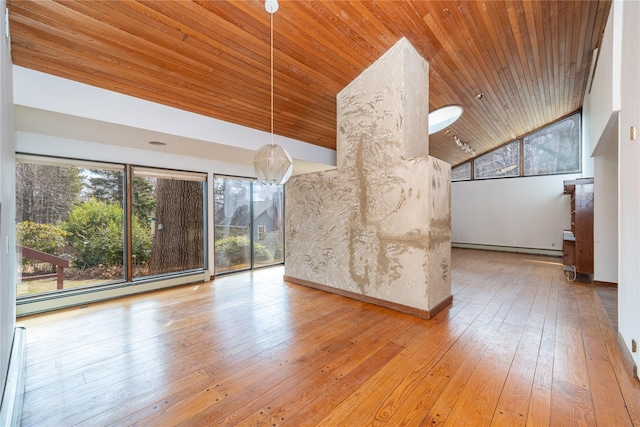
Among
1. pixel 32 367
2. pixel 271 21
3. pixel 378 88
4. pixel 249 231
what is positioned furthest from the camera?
pixel 249 231

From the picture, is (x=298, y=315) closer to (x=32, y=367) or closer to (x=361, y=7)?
(x=32, y=367)

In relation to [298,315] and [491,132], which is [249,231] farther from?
[491,132]

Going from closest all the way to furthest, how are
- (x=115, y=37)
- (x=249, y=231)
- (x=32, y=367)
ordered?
1. (x=32, y=367)
2. (x=115, y=37)
3. (x=249, y=231)

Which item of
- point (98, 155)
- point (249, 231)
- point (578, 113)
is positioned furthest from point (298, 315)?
point (578, 113)

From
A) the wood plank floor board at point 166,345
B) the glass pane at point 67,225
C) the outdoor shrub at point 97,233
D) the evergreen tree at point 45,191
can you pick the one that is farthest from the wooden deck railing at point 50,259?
the wood plank floor board at point 166,345

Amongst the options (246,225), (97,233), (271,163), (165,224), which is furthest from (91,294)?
(271,163)

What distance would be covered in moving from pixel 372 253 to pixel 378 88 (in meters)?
2.55

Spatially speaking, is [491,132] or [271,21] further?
[491,132]

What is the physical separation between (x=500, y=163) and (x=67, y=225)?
1184 cm

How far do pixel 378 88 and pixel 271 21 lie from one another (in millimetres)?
1848

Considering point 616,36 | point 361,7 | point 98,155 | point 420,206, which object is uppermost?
point 361,7

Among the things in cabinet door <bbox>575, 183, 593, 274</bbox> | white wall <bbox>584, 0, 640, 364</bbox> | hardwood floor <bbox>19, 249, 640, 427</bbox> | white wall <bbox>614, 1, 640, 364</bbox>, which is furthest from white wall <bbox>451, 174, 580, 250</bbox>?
white wall <bbox>614, 1, 640, 364</bbox>

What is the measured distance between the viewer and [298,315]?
367 cm

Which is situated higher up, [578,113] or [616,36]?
[578,113]
